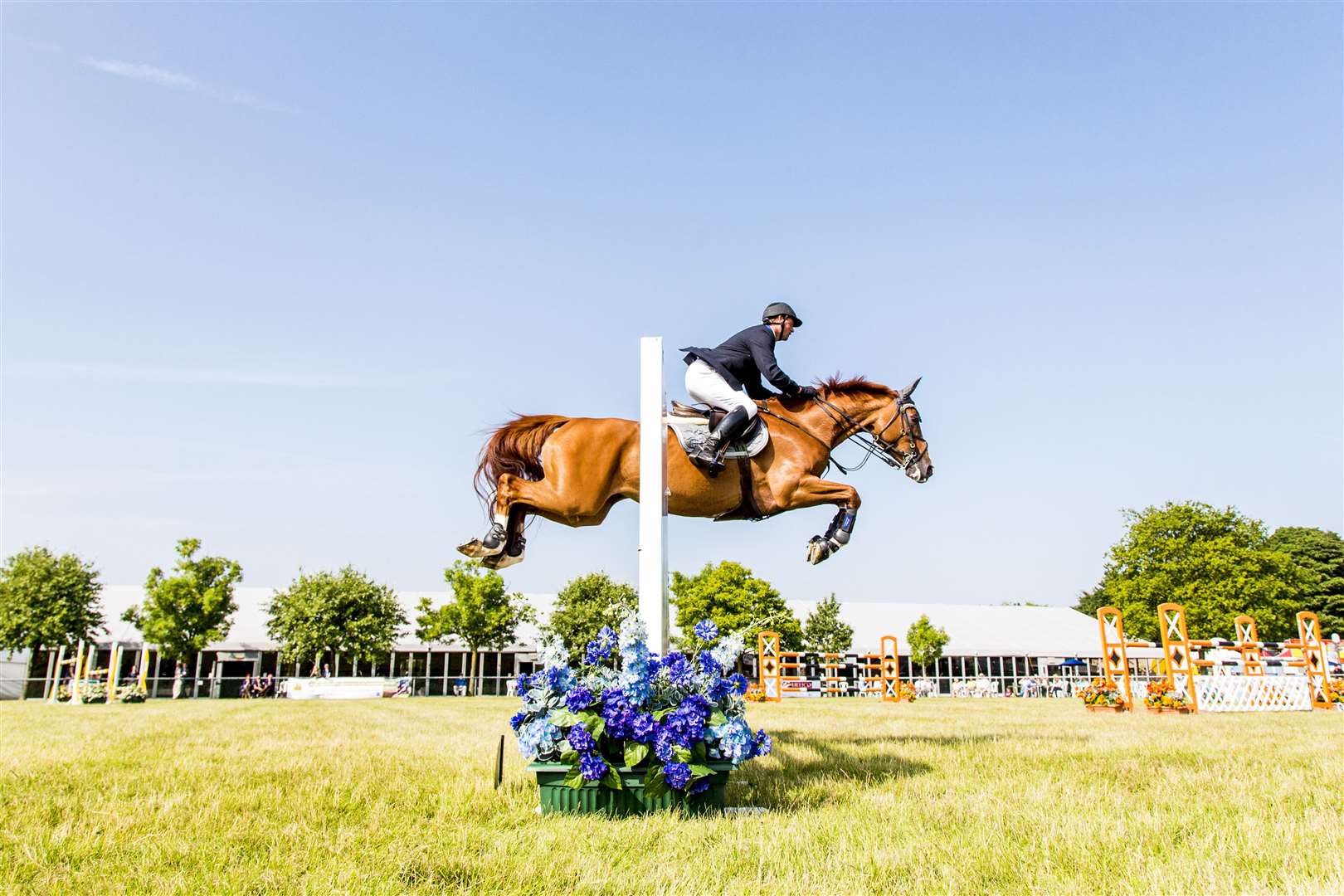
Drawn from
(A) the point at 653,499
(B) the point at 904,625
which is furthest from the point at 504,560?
(B) the point at 904,625

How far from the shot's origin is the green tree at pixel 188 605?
34.8 meters

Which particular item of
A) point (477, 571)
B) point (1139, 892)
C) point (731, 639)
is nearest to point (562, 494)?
point (731, 639)

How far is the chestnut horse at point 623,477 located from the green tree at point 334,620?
32.8 metres

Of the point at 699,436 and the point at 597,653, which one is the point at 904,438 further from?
the point at 597,653

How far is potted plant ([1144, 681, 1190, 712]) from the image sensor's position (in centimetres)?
1562

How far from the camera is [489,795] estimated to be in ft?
15.6

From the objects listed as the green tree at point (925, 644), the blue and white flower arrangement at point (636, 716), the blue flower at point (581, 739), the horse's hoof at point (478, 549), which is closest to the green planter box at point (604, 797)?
the blue and white flower arrangement at point (636, 716)

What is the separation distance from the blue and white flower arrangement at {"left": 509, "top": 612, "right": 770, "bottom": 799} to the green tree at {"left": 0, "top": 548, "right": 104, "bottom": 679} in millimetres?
38274

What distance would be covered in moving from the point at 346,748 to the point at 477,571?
29623 mm

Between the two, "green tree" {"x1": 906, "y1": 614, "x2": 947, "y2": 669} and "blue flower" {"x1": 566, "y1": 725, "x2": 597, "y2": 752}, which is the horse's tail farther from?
"green tree" {"x1": 906, "y1": 614, "x2": 947, "y2": 669}

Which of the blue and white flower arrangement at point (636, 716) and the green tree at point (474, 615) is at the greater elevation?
the green tree at point (474, 615)

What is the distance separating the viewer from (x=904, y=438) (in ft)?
22.9

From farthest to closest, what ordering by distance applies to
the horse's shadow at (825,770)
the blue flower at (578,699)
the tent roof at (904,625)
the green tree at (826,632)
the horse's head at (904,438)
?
1. the green tree at (826,632)
2. the tent roof at (904,625)
3. the horse's head at (904,438)
4. the horse's shadow at (825,770)
5. the blue flower at (578,699)

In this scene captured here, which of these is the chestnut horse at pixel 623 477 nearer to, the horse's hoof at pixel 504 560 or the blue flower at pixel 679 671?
the horse's hoof at pixel 504 560
